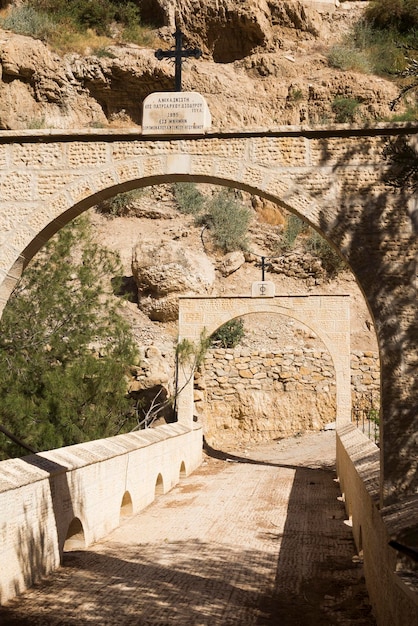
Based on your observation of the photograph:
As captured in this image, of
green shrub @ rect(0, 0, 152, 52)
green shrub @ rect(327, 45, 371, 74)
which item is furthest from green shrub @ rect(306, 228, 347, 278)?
green shrub @ rect(0, 0, 152, 52)

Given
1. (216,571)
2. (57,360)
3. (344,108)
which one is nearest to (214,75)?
(344,108)

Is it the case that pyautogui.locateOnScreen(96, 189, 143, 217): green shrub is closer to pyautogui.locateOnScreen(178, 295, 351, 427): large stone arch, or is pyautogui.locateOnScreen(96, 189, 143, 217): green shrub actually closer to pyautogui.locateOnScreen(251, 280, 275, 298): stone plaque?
pyautogui.locateOnScreen(178, 295, 351, 427): large stone arch

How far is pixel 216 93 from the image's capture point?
27.3 metres

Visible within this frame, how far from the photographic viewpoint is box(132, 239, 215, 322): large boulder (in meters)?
22.3

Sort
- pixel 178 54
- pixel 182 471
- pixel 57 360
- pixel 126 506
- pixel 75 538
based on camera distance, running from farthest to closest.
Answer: pixel 182 471 < pixel 57 360 < pixel 126 506 < pixel 75 538 < pixel 178 54

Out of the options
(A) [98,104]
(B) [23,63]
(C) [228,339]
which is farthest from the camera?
(A) [98,104]

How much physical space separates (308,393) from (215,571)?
1382 cm

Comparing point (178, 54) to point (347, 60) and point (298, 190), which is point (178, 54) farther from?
point (347, 60)

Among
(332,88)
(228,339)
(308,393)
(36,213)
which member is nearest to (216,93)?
(332,88)

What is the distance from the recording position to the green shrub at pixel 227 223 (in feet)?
86.4

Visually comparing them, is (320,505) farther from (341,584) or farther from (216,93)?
(216,93)

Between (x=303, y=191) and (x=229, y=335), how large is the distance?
1705 cm

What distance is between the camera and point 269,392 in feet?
67.9

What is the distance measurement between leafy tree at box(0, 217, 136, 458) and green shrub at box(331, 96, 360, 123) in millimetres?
16394
